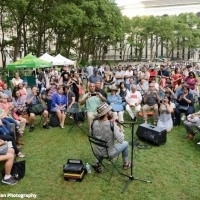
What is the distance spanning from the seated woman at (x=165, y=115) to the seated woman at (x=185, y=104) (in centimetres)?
65

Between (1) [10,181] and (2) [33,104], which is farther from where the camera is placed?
(2) [33,104]

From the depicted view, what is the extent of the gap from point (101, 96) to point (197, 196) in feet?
13.8

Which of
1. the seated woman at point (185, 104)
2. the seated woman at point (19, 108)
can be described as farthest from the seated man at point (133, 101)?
the seated woman at point (19, 108)

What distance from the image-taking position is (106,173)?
600 centimetres

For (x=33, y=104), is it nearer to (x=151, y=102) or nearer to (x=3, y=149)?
(x=3, y=149)

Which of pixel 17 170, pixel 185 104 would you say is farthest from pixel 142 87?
pixel 17 170

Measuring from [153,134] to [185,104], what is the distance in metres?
2.42

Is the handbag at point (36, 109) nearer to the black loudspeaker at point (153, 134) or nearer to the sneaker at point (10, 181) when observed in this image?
the black loudspeaker at point (153, 134)

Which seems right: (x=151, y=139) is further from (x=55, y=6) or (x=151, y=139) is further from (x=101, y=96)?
(x=55, y=6)

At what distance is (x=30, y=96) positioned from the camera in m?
9.39

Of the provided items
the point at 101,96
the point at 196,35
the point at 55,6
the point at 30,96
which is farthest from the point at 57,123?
the point at 196,35

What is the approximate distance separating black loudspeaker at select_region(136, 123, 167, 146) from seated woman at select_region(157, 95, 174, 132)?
1.06 m

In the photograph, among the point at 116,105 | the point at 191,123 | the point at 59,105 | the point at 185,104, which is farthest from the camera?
the point at 185,104

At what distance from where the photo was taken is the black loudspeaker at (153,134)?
754 centimetres
